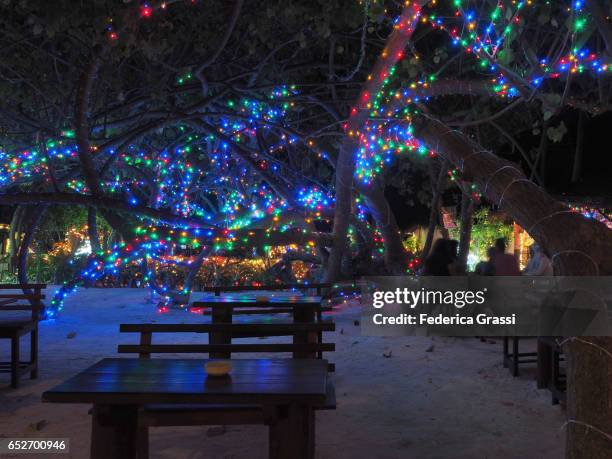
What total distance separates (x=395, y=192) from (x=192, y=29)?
46.9 feet

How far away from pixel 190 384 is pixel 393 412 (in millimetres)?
2324

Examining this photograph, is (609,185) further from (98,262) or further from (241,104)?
(98,262)

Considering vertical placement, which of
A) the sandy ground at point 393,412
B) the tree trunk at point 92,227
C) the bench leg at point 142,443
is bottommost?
the sandy ground at point 393,412

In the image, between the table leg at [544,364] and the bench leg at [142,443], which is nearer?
the bench leg at [142,443]

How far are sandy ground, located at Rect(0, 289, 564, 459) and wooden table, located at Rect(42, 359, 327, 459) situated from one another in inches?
39.3

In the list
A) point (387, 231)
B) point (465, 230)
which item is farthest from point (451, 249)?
point (465, 230)

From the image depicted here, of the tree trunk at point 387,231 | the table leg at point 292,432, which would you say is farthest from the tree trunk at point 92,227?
the table leg at point 292,432

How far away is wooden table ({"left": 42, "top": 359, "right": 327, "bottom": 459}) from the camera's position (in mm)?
2219

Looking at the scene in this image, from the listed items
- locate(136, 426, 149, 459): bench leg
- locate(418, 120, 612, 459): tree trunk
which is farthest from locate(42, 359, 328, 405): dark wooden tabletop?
locate(418, 120, 612, 459): tree trunk

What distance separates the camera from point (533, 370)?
5.62 m

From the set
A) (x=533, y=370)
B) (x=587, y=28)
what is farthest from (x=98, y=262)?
(x=587, y=28)

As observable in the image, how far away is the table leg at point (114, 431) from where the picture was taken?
8.14 feet

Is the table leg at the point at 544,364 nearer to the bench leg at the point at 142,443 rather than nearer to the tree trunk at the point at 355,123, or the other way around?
the bench leg at the point at 142,443

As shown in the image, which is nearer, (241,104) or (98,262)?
(98,262)
